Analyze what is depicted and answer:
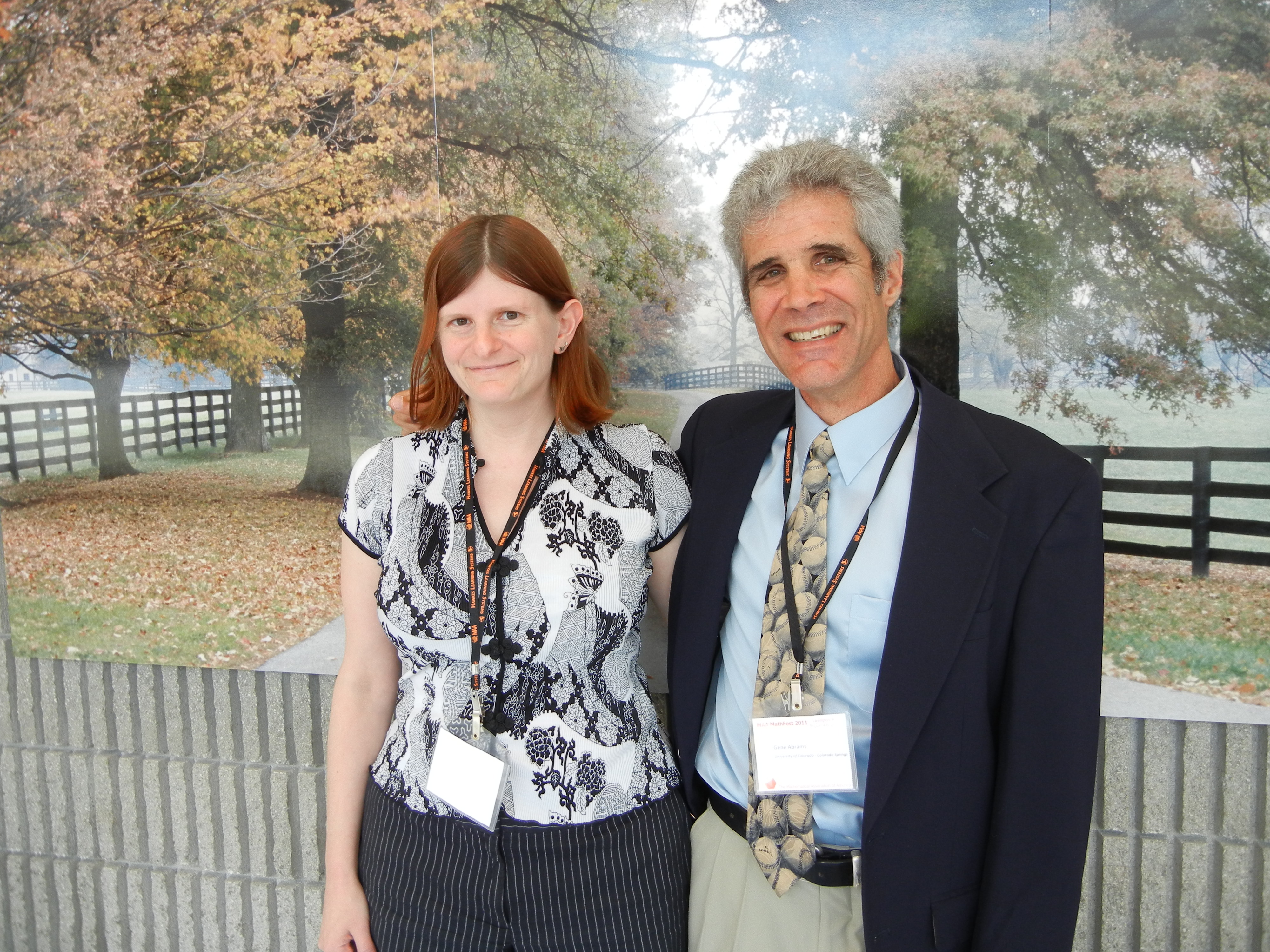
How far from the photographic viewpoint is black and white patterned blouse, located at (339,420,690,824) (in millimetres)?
1494

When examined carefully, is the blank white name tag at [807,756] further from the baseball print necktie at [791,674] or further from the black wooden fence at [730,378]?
the black wooden fence at [730,378]

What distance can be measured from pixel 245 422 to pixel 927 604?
6.28 feet

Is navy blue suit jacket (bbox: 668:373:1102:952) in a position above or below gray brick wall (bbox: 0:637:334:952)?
above

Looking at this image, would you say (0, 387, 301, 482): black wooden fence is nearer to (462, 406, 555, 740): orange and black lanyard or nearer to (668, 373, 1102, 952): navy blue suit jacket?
(462, 406, 555, 740): orange and black lanyard

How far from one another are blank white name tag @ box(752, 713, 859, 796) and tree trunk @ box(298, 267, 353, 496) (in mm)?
1427

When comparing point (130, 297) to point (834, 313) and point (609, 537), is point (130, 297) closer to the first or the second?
point (609, 537)

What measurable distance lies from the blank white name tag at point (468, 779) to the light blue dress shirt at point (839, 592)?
410 millimetres

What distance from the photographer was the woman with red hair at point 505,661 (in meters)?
1.48

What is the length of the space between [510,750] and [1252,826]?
1819 millimetres

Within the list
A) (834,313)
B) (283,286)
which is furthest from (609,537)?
(283,286)

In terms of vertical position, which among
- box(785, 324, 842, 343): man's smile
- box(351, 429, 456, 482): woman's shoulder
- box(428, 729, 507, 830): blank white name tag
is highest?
box(785, 324, 842, 343): man's smile

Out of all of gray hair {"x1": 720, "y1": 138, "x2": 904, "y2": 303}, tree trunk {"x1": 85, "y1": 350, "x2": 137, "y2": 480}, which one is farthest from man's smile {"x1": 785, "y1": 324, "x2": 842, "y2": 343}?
tree trunk {"x1": 85, "y1": 350, "x2": 137, "y2": 480}

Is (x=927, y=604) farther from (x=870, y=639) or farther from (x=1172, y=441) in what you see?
(x=1172, y=441)

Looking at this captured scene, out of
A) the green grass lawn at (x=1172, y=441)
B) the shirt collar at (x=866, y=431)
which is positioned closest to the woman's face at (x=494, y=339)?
the shirt collar at (x=866, y=431)
